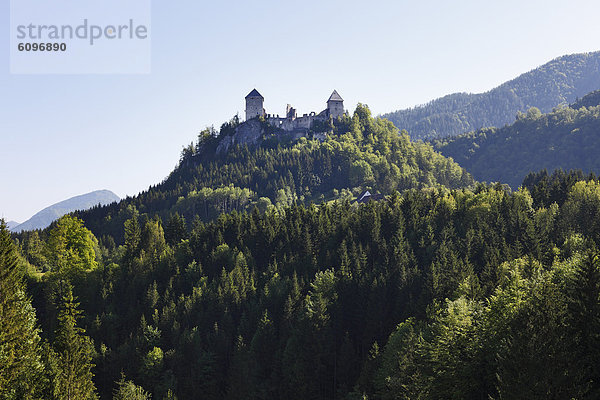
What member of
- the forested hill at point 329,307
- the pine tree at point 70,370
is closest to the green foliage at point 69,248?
the forested hill at point 329,307

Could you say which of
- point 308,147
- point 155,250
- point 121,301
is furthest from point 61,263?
point 308,147

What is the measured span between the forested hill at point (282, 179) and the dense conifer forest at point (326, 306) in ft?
157

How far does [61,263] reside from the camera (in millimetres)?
94250

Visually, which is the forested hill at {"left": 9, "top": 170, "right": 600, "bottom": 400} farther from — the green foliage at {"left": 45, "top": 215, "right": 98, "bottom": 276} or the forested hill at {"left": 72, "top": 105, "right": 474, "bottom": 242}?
the forested hill at {"left": 72, "top": 105, "right": 474, "bottom": 242}

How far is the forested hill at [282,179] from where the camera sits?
570 feet

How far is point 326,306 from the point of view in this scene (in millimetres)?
82625

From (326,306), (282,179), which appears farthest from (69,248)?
(282,179)

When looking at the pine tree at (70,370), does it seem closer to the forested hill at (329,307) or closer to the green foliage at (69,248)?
the forested hill at (329,307)

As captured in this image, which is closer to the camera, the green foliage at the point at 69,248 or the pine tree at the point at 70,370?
the pine tree at the point at 70,370

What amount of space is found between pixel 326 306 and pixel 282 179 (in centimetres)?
9990

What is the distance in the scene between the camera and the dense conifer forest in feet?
140

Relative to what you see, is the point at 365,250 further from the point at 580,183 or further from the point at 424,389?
the point at 424,389

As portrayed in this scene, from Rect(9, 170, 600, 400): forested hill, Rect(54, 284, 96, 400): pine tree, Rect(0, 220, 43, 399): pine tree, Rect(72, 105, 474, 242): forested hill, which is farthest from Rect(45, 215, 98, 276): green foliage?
Rect(72, 105, 474, 242): forested hill

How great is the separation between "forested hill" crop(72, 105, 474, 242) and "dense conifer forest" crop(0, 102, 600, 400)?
157 ft
